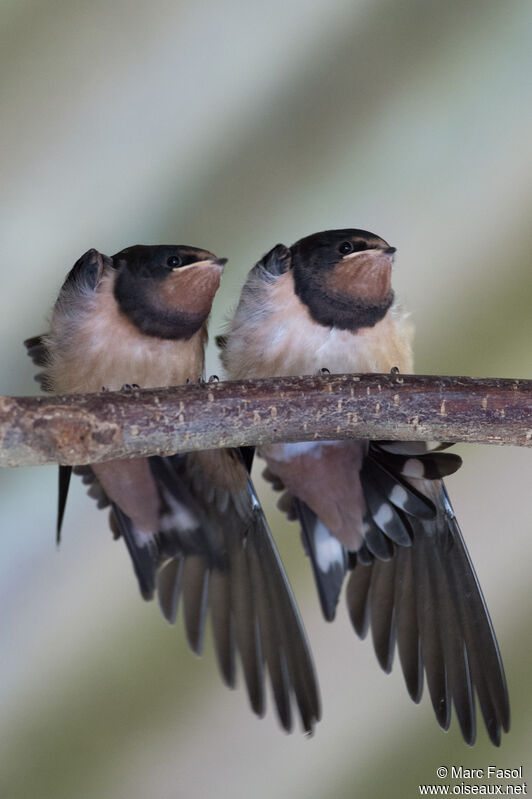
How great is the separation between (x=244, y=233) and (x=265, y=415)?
93 centimetres

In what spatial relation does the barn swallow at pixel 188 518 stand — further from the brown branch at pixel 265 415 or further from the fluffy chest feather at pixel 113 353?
the brown branch at pixel 265 415

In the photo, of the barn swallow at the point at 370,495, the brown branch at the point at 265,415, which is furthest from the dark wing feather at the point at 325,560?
the brown branch at the point at 265,415

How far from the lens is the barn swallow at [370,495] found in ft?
4.06

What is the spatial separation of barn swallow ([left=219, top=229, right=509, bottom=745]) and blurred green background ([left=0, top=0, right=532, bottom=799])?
0.48 meters

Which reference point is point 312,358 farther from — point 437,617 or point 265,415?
point 437,617

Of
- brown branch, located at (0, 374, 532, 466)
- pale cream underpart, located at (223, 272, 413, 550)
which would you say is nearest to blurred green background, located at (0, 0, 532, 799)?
pale cream underpart, located at (223, 272, 413, 550)

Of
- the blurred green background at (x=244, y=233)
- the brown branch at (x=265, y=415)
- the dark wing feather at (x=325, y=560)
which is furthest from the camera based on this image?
the blurred green background at (x=244, y=233)

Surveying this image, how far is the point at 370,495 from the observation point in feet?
4.35

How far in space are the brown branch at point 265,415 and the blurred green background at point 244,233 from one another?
75 cm

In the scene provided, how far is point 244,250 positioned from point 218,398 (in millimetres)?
932

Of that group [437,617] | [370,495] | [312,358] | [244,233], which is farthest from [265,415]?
[244,233]

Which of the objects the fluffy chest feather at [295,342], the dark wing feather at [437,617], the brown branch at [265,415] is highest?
the fluffy chest feather at [295,342]

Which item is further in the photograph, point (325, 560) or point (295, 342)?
point (325, 560)

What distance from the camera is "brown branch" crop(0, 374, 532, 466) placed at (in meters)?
0.95
